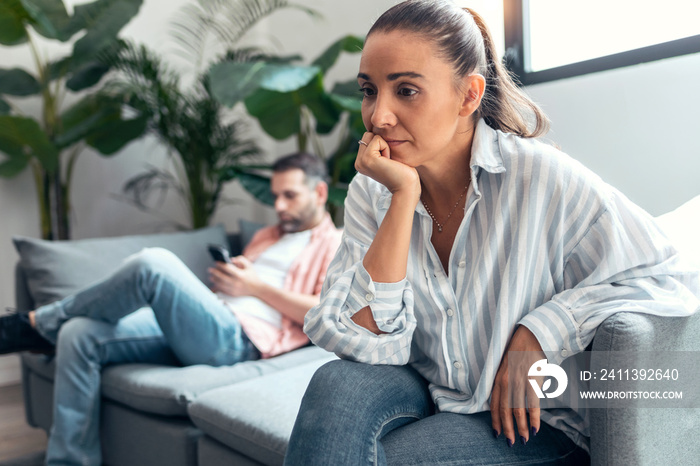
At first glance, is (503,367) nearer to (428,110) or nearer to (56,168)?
(428,110)

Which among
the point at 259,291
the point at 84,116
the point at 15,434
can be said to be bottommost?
the point at 15,434

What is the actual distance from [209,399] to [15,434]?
1284 mm

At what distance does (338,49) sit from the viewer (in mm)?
2539

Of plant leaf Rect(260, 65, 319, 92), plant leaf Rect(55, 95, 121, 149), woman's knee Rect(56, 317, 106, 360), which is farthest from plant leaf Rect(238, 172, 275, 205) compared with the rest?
woman's knee Rect(56, 317, 106, 360)

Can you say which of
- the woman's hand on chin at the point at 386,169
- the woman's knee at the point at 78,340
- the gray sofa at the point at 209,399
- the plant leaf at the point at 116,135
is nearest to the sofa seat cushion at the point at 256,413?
the gray sofa at the point at 209,399

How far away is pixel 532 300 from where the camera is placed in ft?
3.15

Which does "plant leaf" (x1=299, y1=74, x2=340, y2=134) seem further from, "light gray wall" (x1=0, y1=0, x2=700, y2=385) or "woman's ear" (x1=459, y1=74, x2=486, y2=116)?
"woman's ear" (x1=459, y1=74, x2=486, y2=116)

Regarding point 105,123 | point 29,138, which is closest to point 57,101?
point 105,123

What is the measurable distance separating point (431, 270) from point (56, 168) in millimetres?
2374

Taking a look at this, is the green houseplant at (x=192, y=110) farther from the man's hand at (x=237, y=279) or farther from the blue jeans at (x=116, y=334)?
the blue jeans at (x=116, y=334)

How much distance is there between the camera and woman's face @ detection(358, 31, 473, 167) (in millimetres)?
946

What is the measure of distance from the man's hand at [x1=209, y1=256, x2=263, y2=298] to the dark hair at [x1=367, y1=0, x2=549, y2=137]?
1115 millimetres

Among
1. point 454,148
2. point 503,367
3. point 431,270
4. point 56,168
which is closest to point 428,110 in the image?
point 454,148

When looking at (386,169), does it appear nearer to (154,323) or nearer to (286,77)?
(154,323)
